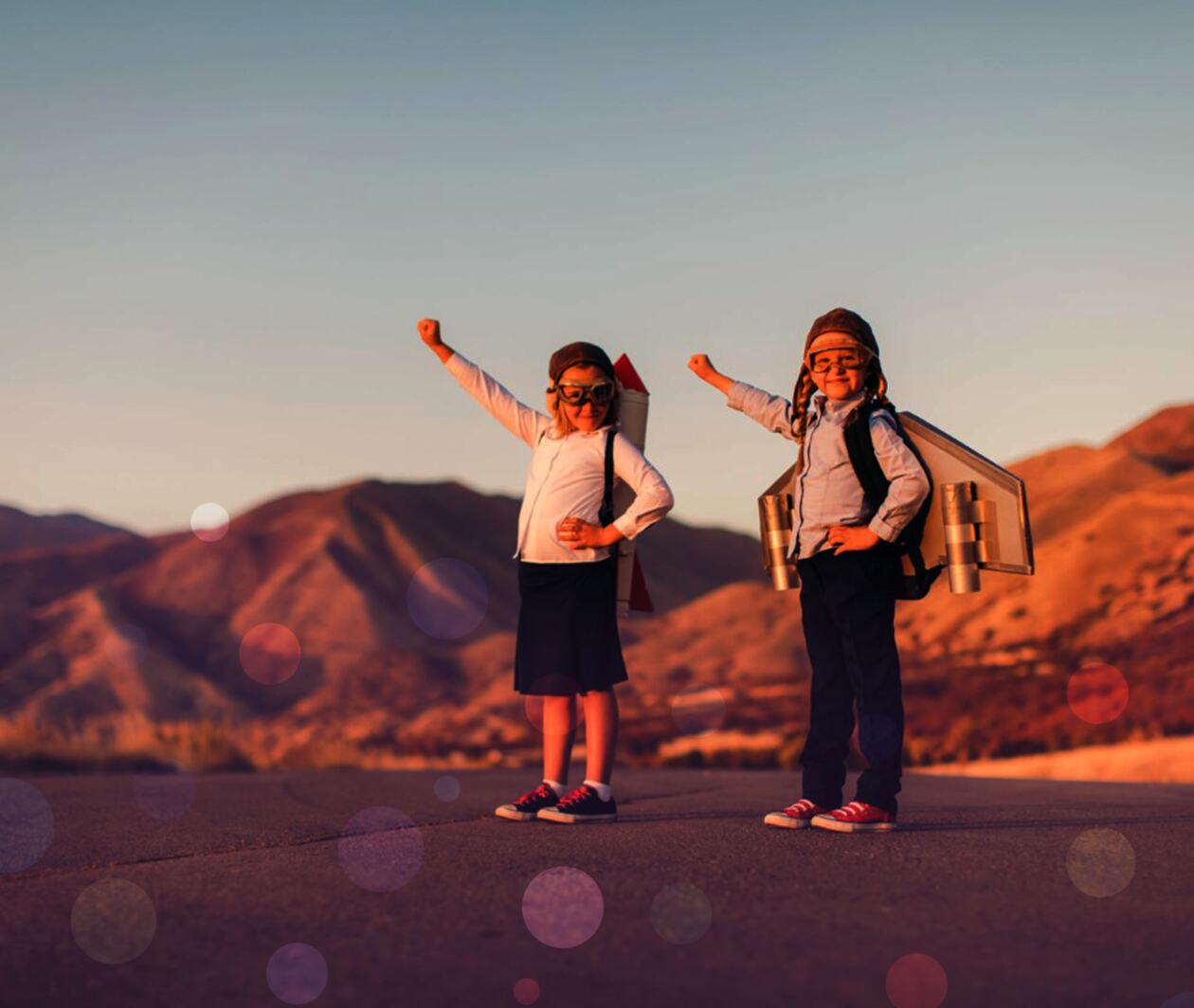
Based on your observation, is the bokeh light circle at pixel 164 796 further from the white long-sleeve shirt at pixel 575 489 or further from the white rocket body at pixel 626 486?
the white rocket body at pixel 626 486

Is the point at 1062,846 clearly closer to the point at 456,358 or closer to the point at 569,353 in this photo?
the point at 569,353

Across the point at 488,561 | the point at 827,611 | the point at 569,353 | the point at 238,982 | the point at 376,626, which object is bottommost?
the point at 238,982

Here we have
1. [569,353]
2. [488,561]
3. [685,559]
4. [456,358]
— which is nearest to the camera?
[569,353]

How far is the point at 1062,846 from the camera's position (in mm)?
4695

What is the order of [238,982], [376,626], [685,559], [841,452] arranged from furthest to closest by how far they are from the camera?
[685,559] < [376,626] < [841,452] < [238,982]

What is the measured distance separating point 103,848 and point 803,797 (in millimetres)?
2614

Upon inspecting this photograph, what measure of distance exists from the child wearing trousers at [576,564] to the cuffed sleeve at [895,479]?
898 millimetres

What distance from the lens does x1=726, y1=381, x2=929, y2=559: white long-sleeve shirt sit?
5.32 metres

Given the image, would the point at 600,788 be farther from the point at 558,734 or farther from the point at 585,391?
the point at 585,391

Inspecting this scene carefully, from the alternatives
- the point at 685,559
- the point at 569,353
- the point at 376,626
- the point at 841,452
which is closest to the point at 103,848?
the point at 569,353

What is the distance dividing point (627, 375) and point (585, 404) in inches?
13.5

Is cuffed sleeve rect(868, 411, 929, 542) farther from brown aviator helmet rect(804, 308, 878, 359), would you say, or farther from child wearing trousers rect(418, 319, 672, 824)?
child wearing trousers rect(418, 319, 672, 824)

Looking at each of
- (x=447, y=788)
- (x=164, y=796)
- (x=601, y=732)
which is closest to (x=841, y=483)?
(x=601, y=732)

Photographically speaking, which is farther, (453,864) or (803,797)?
(803,797)
